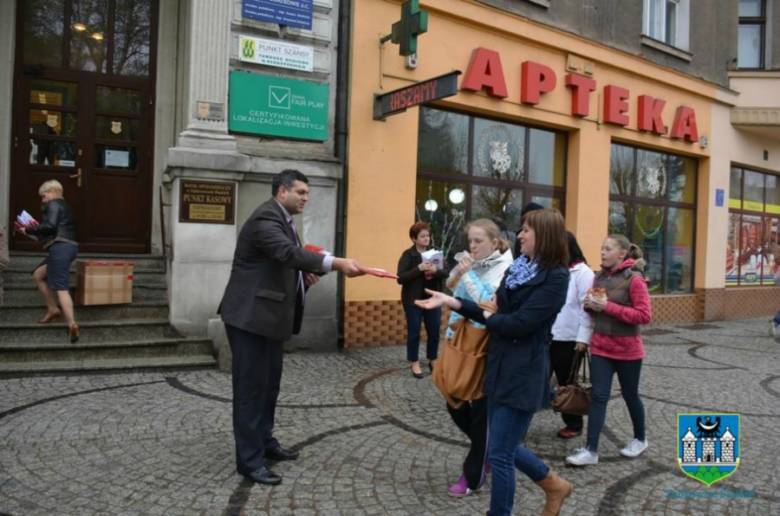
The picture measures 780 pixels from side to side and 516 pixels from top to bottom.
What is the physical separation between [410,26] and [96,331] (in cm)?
513

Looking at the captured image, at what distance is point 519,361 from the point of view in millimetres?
3059

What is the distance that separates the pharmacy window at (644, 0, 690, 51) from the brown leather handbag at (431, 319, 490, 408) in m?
11.1

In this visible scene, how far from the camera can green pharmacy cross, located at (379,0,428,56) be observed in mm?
7355

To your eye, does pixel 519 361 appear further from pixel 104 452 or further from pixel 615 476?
pixel 104 452

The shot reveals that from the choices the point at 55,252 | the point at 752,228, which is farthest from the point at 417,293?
the point at 752,228

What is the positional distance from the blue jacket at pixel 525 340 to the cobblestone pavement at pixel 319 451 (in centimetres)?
89

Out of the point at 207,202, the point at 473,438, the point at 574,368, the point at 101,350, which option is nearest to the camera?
the point at 473,438

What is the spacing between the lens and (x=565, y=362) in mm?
4840

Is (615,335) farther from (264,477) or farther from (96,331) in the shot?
(96,331)

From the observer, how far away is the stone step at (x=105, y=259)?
756 cm

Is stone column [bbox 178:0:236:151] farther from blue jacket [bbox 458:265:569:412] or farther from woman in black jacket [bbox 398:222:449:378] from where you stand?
blue jacket [bbox 458:265:569:412]

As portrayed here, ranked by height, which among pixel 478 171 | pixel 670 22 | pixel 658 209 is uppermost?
pixel 670 22

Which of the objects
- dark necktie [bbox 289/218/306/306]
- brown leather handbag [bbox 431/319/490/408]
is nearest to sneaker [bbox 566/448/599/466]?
brown leather handbag [bbox 431/319/490/408]

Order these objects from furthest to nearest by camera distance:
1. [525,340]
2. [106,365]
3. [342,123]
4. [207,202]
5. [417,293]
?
[342,123]
[207,202]
[417,293]
[106,365]
[525,340]
